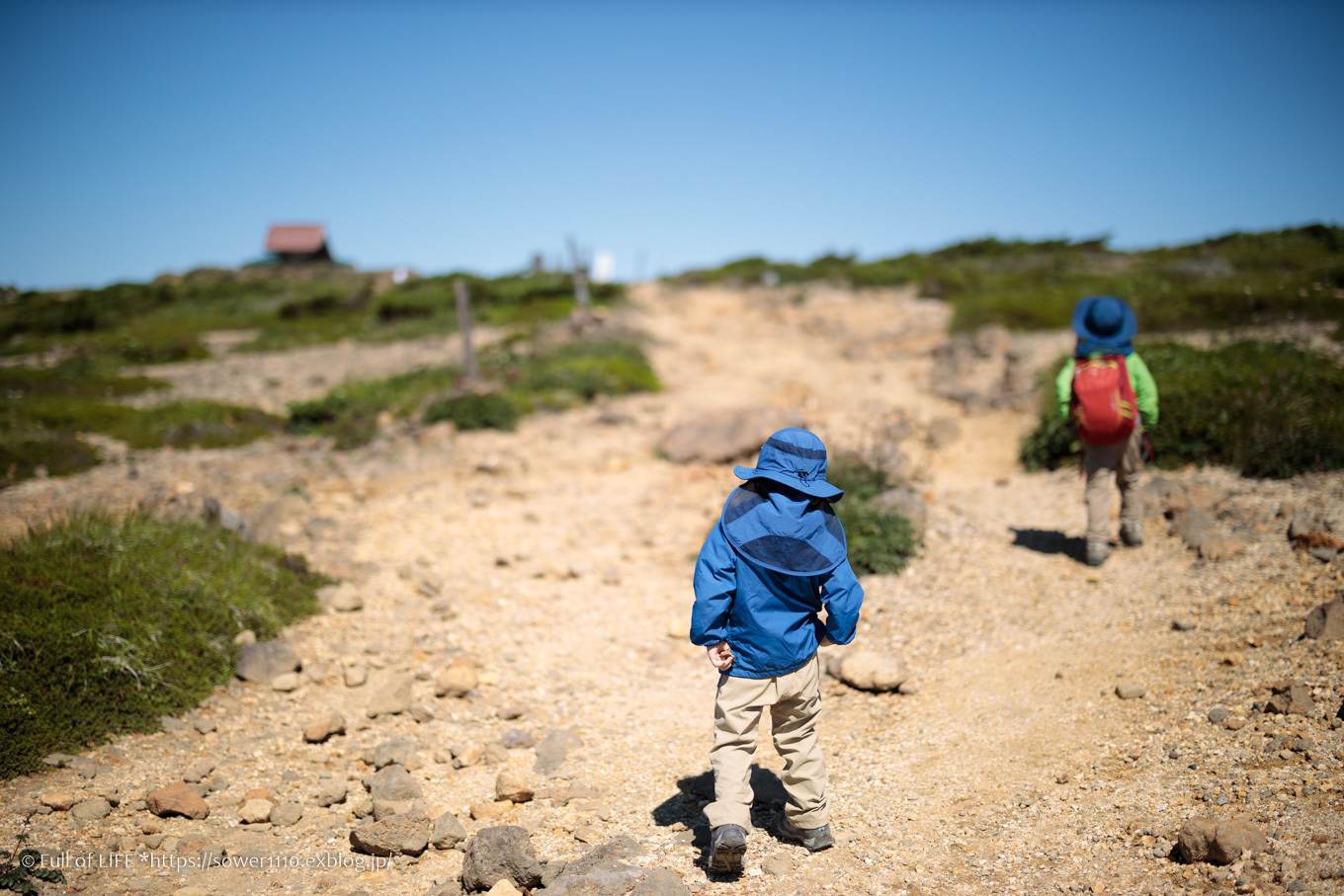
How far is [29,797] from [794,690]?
3.98 m

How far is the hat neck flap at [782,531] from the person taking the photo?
3.31 meters

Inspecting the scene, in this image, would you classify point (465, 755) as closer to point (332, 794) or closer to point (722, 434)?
point (332, 794)

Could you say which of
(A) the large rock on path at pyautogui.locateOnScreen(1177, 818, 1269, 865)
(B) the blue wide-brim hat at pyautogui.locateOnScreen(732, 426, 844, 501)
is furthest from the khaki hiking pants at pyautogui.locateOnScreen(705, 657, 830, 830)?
(A) the large rock on path at pyautogui.locateOnScreen(1177, 818, 1269, 865)

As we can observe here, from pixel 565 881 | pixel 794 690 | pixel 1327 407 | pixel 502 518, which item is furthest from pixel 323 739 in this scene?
pixel 1327 407

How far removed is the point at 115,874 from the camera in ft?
11.5

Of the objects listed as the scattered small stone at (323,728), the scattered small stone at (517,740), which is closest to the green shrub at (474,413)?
the scattered small stone at (323,728)

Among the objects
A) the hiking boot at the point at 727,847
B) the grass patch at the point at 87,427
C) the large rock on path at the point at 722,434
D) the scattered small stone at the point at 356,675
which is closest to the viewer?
the hiking boot at the point at 727,847

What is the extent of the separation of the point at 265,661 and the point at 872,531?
4999mm

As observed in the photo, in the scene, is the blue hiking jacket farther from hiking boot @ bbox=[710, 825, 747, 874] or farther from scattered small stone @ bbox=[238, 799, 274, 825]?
scattered small stone @ bbox=[238, 799, 274, 825]

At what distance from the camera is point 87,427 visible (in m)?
11.8

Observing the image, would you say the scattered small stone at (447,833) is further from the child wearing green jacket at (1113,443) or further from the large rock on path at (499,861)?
the child wearing green jacket at (1113,443)

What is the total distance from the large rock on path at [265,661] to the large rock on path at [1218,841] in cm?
535

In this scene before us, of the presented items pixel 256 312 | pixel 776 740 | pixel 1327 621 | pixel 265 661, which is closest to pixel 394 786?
pixel 265 661

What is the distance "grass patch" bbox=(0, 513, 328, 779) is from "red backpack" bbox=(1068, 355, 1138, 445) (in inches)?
257
